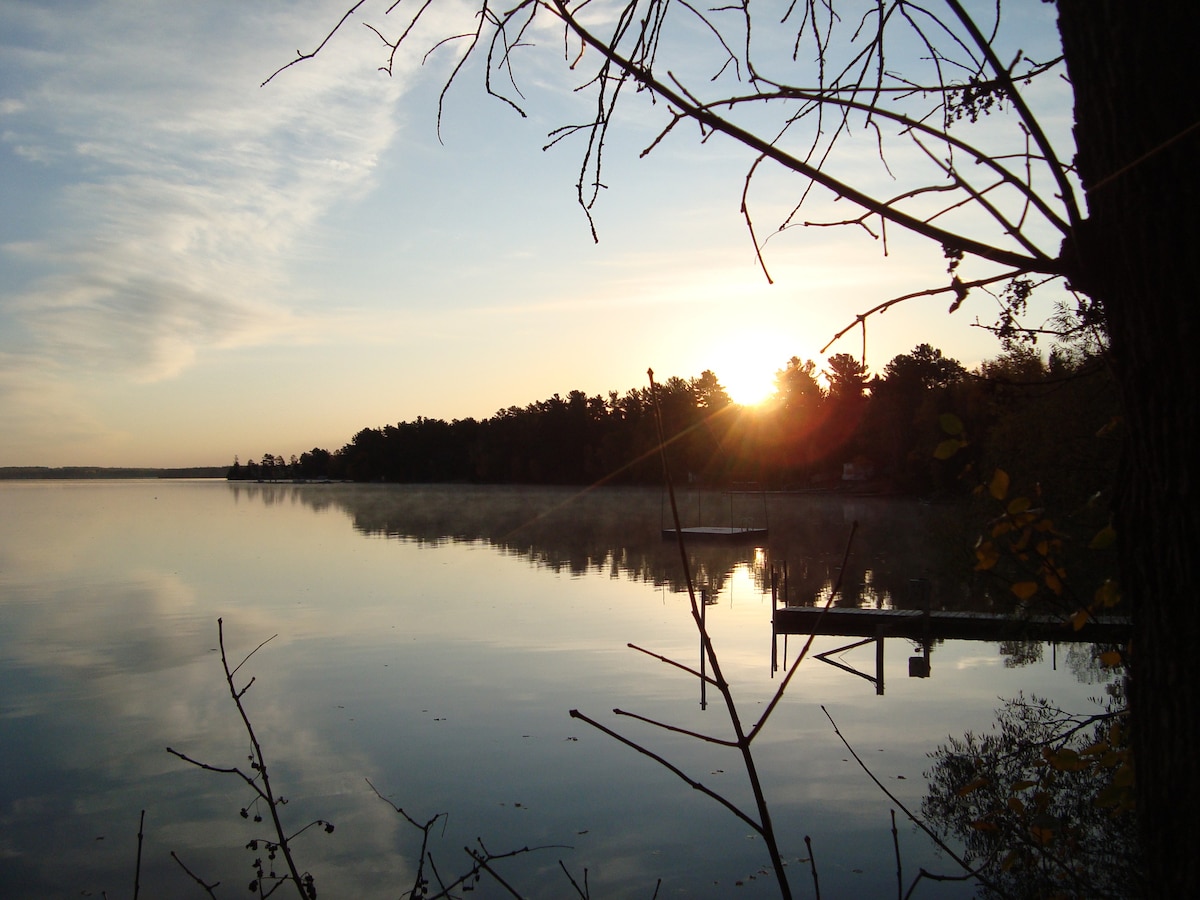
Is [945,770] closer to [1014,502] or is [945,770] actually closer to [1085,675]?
[1085,675]

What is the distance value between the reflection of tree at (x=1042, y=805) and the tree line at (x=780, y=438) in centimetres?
480

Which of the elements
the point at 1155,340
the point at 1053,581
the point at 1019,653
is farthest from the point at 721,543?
the point at 1155,340

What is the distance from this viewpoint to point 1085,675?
1639cm

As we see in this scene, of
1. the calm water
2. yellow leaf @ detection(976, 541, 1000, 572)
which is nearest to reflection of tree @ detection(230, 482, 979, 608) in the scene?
the calm water

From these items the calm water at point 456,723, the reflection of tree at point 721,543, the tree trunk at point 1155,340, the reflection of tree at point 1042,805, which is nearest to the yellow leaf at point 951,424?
the tree trunk at point 1155,340

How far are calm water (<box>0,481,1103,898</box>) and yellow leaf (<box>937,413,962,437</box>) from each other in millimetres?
3943

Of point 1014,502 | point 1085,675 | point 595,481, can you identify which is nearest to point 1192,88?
point 1014,502

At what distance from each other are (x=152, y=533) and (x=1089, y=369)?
163 feet

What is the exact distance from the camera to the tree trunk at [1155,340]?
1241 mm

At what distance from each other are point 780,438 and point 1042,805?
8803 cm

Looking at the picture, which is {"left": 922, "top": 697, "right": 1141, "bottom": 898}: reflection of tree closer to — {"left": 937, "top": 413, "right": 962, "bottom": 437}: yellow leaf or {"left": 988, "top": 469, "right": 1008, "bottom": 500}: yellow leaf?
{"left": 988, "top": 469, "right": 1008, "bottom": 500}: yellow leaf

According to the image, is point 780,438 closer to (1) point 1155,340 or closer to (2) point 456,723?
(2) point 456,723

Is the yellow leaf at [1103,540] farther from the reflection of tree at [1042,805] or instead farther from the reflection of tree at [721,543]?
the reflection of tree at [721,543]

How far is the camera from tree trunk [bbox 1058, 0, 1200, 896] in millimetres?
1241
